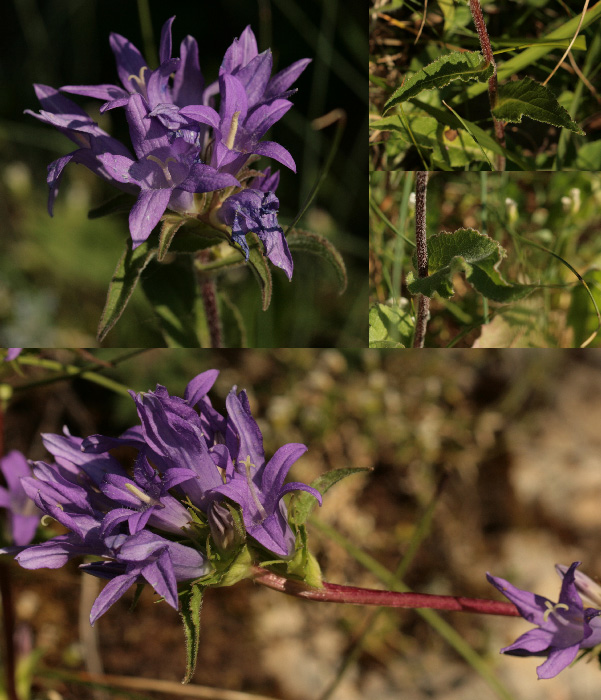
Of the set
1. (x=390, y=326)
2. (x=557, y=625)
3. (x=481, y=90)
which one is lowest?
(x=557, y=625)

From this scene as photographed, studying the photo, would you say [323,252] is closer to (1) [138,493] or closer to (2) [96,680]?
(1) [138,493]

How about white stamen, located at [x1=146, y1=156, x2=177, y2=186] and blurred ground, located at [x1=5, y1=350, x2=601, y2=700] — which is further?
blurred ground, located at [x1=5, y1=350, x2=601, y2=700]

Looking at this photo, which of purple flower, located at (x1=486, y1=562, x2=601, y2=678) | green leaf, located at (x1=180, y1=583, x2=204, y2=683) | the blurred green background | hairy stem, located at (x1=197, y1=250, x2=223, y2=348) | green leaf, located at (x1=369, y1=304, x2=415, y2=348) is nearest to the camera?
green leaf, located at (x1=180, y1=583, x2=204, y2=683)

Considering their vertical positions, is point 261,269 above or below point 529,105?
below

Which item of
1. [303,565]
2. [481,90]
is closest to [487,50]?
[481,90]

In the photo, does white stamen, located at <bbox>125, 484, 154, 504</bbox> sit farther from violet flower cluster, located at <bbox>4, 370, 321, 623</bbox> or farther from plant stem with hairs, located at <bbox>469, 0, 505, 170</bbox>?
plant stem with hairs, located at <bbox>469, 0, 505, 170</bbox>

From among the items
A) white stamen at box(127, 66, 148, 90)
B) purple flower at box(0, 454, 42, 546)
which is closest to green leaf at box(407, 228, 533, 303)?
white stamen at box(127, 66, 148, 90)

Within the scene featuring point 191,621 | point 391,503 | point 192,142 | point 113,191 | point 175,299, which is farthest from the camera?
Result: point 113,191

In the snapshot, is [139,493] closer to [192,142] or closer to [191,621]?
[191,621]
